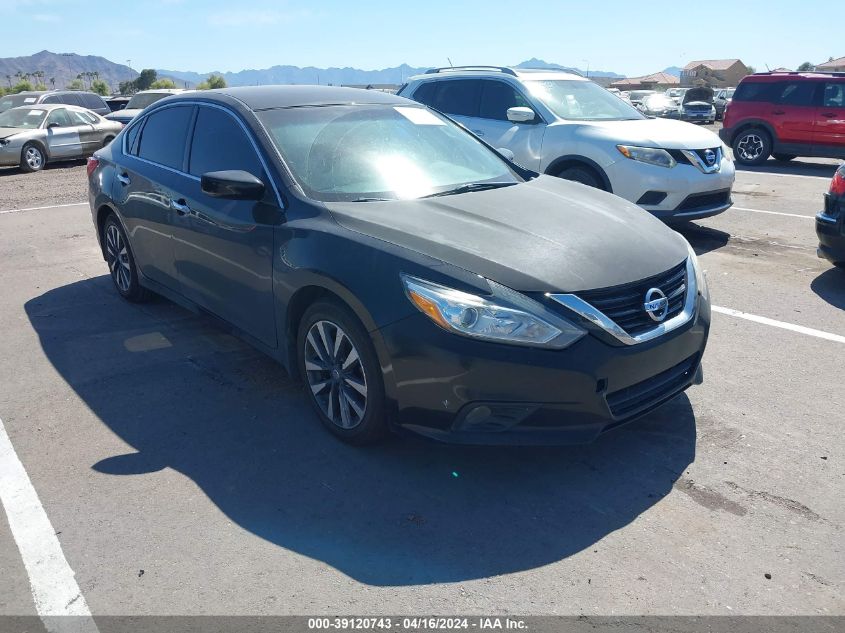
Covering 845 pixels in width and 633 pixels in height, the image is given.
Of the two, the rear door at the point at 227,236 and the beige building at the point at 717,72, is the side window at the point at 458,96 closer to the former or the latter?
the rear door at the point at 227,236

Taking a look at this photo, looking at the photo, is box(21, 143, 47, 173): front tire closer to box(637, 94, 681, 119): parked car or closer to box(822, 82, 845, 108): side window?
box(822, 82, 845, 108): side window

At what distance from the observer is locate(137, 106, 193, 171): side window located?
5.12m

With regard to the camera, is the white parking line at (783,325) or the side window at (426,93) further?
the side window at (426,93)

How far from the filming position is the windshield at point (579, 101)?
8.71m

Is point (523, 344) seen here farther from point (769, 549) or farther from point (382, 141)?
point (382, 141)

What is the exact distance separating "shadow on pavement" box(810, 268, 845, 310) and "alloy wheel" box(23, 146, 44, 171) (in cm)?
1554

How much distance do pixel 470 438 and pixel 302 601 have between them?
1.00 metres

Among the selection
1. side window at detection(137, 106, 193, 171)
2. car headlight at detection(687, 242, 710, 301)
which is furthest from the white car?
side window at detection(137, 106, 193, 171)

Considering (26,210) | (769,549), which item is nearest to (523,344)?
(769,549)

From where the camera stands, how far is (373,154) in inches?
174

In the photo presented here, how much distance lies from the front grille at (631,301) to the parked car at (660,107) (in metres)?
28.9

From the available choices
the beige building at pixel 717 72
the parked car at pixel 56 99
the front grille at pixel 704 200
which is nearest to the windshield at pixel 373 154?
the front grille at pixel 704 200

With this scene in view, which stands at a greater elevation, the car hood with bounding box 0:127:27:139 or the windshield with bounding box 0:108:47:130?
the windshield with bounding box 0:108:47:130

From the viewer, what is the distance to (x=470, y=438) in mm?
3314
